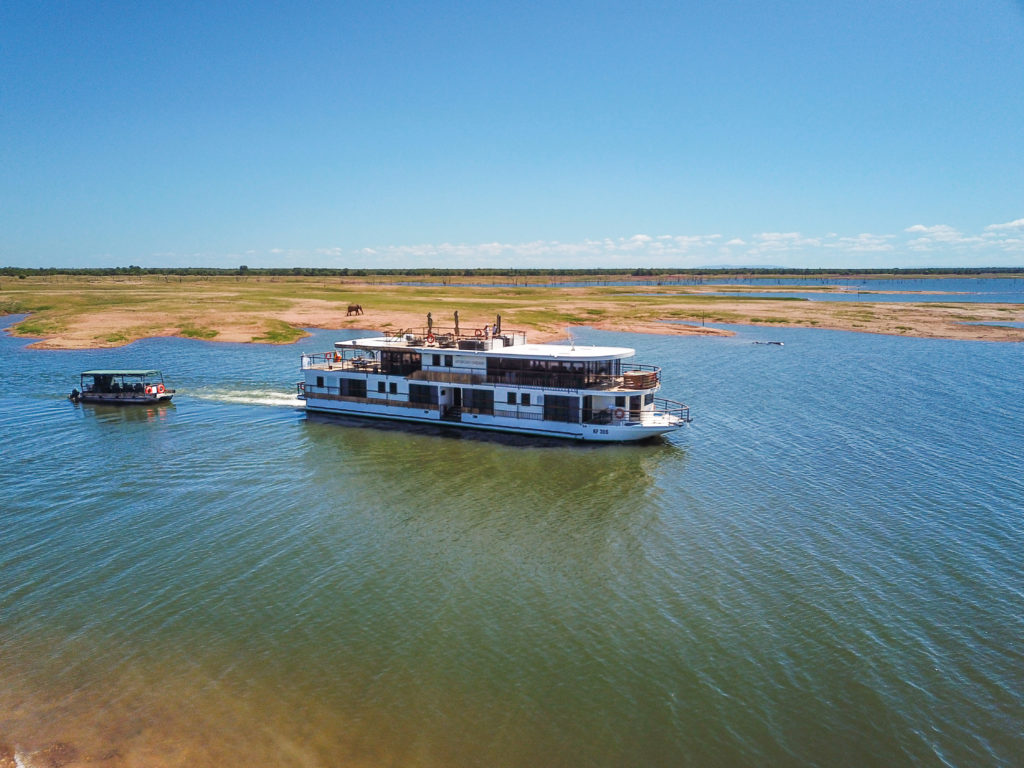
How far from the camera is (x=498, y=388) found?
5278 centimetres

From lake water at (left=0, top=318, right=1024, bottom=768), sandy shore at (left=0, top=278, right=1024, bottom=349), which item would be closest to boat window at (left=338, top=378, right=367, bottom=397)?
lake water at (left=0, top=318, right=1024, bottom=768)

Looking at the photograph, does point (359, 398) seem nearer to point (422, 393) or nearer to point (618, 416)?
point (422, 393)

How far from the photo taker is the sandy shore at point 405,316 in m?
105

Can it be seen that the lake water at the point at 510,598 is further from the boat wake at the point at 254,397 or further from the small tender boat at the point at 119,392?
the boat wake at the point at 254,397

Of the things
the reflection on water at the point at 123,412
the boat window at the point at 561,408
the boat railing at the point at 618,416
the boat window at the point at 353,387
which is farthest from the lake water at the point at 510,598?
the boat window at the point at 353,387

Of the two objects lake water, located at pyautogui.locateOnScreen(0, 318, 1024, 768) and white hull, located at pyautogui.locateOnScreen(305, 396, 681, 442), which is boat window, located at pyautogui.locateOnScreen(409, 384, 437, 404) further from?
lake water, located at pyautogui.locateOnScreen(0, 318, 1024, 768)

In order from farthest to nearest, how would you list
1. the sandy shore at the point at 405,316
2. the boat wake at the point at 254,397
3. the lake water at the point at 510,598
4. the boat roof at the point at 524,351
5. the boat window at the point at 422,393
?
the sandy shore at the point at 405,316
the boat wake at the point at 254,397
the boat window at the point at 422,393
the boat roof at the point at 524,351
the lake water at the point at 510,598

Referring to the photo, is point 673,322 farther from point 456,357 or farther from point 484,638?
point 484,638

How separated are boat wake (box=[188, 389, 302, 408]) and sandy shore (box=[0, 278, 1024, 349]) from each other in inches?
1211

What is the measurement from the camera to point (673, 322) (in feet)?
449

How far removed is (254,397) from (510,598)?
4456 cm

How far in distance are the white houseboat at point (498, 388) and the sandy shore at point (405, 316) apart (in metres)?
31.9

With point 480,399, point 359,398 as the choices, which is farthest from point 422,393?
point 359,398

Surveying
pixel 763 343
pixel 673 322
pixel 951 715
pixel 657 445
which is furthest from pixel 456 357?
pixel 673 322
